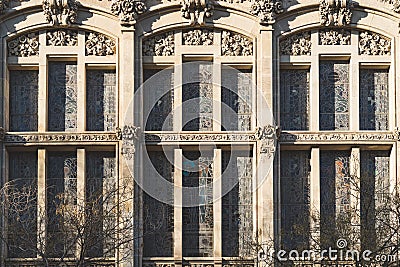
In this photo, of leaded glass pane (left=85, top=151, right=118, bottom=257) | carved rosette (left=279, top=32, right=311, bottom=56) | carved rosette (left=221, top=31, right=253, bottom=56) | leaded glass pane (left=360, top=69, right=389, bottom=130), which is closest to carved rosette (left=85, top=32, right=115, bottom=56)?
leaded glass pane (left=85, top=151, right=118, bottom=257)

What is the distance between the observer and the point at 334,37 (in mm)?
41594

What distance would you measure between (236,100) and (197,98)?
4.94 feet

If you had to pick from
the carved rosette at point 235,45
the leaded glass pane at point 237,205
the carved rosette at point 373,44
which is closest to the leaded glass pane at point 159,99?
the carved rosette at point 235,45

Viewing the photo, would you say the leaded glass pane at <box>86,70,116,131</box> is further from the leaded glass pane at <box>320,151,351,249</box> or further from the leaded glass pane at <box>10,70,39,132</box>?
the leaded glass pane at <box>320,151,351,249</box>

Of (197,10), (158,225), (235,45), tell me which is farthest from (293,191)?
(197,10)

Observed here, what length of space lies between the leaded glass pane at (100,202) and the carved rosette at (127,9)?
5.12 meters

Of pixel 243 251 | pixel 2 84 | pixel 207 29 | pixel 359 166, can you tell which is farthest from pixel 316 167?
pixel 2 84

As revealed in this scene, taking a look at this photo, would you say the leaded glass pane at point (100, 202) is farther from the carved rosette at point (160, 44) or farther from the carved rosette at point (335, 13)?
the carved rosette at point (335, 13)

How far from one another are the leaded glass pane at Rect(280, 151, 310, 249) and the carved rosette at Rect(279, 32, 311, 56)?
12.6 ft

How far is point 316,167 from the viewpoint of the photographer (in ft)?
135

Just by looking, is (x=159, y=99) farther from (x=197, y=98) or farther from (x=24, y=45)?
(x=24, y=45)

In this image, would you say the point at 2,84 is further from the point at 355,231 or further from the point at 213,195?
the point at 355,231

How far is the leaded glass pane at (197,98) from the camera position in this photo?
41.4 m

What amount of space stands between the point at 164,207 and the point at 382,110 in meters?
9.20
